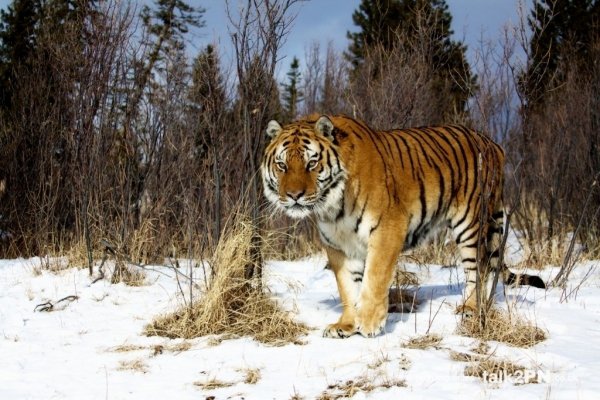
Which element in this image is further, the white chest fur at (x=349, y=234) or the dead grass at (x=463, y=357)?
the white chest fur at (x=349, y=234)

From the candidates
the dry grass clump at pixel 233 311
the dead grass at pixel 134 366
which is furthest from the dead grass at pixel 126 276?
the dead grass at pixel 134 366

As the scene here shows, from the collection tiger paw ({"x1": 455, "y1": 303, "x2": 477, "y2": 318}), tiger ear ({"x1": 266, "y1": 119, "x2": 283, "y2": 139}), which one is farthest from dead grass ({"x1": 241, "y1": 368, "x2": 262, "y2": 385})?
tiger ear ({"x1": 266, "y1": 119, "x2": 283, "y2": 139})

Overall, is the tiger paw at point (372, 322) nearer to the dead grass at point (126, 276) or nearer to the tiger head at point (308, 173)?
the tiger head at point (308, 173)

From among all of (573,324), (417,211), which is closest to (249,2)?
(417,211)

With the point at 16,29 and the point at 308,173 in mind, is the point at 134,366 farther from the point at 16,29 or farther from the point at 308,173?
the point at 16,29

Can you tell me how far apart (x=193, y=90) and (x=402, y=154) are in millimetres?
4086

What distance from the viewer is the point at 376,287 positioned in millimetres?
4227

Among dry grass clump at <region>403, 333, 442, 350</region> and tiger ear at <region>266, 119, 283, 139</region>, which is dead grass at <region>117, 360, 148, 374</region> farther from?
tiger ear at <region>266, 119, 283, 139</region>

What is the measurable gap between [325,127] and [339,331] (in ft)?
4.73

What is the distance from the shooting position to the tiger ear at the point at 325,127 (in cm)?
438

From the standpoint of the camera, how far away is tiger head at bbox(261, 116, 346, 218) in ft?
13.9

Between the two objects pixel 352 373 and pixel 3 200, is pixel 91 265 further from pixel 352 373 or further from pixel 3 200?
pixel 3 200

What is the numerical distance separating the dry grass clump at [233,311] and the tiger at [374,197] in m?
0.42

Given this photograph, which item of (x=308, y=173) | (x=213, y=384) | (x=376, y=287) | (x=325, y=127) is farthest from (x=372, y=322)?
(x=325, y=127)
